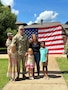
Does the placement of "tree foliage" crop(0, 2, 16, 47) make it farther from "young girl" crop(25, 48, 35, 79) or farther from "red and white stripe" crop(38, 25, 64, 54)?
"young girl" crop(25, 48, 35, 79)

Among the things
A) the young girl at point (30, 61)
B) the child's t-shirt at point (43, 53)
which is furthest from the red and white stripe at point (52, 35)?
the young girl at point (30, 61)

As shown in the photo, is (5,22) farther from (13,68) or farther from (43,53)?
(13,68)

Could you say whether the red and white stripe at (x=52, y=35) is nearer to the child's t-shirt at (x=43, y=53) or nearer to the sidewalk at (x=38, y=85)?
the child's t-shirt at (x=43, y=53)

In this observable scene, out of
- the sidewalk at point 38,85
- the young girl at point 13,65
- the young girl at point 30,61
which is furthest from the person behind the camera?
the young girl at point 30,61

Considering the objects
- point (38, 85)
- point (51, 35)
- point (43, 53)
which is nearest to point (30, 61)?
point (43, 53)

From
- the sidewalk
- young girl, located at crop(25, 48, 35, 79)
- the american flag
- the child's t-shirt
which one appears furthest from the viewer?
the american flag

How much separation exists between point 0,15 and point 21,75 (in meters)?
36.6

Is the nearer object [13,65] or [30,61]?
[13,65]

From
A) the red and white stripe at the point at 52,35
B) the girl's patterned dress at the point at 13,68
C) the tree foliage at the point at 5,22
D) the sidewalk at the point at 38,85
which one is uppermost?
the tree foliage at the point at 5,22

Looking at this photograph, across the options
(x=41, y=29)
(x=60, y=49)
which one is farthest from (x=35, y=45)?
(x=60, y=49)

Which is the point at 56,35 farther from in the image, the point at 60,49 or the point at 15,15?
the point at 15,15

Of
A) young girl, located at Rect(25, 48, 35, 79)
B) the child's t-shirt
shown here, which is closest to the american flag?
the child's t-shirt

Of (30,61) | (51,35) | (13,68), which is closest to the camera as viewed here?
(13,68)

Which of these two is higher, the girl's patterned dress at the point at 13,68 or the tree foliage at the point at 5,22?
the tree foliage at the point at 5,22
